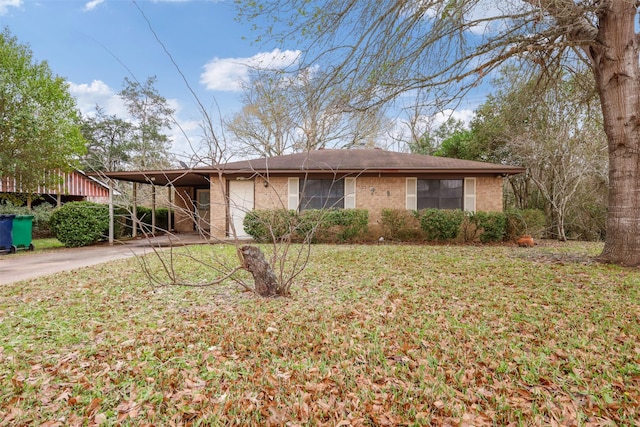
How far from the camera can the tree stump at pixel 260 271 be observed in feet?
15.2

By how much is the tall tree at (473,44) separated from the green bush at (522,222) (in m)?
4.24

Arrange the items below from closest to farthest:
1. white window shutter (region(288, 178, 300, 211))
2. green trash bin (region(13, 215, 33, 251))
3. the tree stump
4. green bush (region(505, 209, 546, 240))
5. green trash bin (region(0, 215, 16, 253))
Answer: the tree stump → green trash bin (region(0, 215, 16, 253)) → green trash bin (region(13, 215, 33, 251)) → green bush (region(505, 209, 546, 240)) → white window shutter (region(288, 178, 300, 211))

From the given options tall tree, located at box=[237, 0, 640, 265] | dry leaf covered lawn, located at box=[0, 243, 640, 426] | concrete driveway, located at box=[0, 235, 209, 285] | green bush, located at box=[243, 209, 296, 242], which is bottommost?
dry leaf covered lawn, located at box=[0, 243, 640, 426]

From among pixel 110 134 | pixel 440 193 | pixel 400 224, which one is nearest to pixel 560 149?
pixel 440 193

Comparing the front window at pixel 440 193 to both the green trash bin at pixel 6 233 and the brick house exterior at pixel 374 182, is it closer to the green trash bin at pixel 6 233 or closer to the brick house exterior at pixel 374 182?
the brick house exterior at pixel 374 182

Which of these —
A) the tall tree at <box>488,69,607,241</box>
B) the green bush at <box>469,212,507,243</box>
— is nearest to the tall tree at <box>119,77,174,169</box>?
the green bush at <box>469,212,507,243</box>

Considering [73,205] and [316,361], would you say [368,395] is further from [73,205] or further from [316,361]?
[73,205]

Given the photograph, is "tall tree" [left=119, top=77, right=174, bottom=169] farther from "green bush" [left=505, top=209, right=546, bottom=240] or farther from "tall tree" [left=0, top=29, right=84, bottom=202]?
"green bush" [left=505, top=209, right=546, bottom=240]

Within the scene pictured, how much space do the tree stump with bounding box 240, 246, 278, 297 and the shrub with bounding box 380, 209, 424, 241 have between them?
24.8 ft

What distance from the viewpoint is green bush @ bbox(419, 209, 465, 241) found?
36.2ft

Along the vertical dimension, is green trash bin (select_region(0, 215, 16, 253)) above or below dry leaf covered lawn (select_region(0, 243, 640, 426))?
above

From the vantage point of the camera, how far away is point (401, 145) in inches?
846

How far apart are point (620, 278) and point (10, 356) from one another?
8496 mm

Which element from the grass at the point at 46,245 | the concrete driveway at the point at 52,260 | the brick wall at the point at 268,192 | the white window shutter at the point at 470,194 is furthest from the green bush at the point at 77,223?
the white window shutter at the point at 470,194
